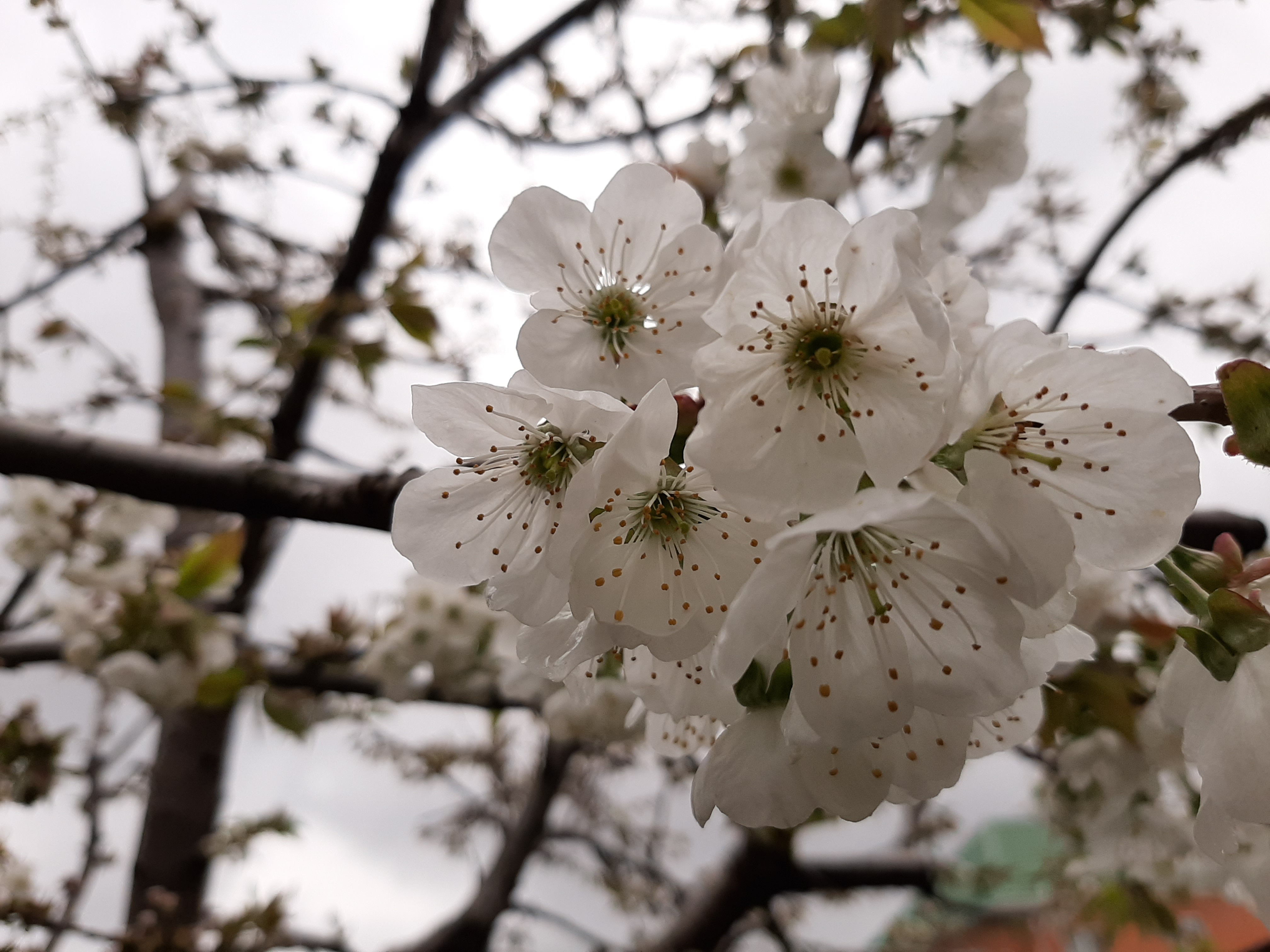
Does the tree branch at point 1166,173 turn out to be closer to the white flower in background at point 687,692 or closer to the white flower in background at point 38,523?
the white flower in background at point 687,692

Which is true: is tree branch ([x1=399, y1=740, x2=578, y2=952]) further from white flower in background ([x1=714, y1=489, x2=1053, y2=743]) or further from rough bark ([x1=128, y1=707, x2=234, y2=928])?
white flower in background ([x1=714, y1=489, x2=1053, y2=743])

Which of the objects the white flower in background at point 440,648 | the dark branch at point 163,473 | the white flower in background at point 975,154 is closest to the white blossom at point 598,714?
the white flower in background at point 440,648

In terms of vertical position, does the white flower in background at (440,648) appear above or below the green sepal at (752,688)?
above

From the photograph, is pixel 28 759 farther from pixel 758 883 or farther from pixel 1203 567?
pixel 1203 567

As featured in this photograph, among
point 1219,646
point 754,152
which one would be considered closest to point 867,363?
point 1219,646

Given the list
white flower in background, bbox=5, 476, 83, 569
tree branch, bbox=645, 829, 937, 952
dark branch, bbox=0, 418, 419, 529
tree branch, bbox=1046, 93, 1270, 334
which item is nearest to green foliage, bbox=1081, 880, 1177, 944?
tree branch, bbox=645, 829, 937, 952

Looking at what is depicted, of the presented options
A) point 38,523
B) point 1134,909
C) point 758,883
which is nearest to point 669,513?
point 1134,909

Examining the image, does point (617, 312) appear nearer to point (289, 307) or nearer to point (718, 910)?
point (289, 307)
